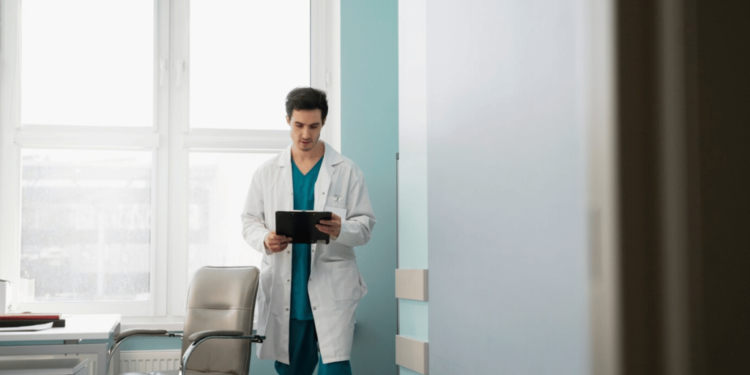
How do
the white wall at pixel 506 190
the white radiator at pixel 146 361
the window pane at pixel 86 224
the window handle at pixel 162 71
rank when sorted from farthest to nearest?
the window handle at pixel 162 71, the window pane at pixel 86 224, the white radiator at pixel 146 361, the white wall at pixel 506 190

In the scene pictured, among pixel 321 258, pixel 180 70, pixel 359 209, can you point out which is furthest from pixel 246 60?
pixel 321 258

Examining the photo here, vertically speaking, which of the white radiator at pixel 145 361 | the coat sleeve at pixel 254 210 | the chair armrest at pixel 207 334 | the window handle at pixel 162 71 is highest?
the window handle at pixel 162 71

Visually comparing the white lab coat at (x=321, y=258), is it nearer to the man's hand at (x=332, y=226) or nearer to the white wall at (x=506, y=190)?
the man's hand at (x=332, y=226)

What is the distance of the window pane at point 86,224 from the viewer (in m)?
3.10

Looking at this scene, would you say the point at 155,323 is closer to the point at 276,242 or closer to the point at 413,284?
the point at 276,242

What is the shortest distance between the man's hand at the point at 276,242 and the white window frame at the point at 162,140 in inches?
45.1

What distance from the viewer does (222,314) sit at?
2.56m

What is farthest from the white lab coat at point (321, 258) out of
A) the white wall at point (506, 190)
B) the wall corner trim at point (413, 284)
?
the white wall at point (506, 190)

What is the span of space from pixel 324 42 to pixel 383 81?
44 cm

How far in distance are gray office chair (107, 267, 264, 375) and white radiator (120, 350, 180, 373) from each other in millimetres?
437

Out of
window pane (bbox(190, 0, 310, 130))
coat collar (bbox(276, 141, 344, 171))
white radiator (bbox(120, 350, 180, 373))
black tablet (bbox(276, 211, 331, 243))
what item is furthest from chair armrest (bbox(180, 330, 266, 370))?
window pane (bbox(190, 0, 310, 130))

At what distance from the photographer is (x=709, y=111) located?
122mm

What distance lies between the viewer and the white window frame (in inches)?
121

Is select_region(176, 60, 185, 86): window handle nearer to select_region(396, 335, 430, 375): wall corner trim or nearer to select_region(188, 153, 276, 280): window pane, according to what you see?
select_region(188, 153, 276, 280): window pane
